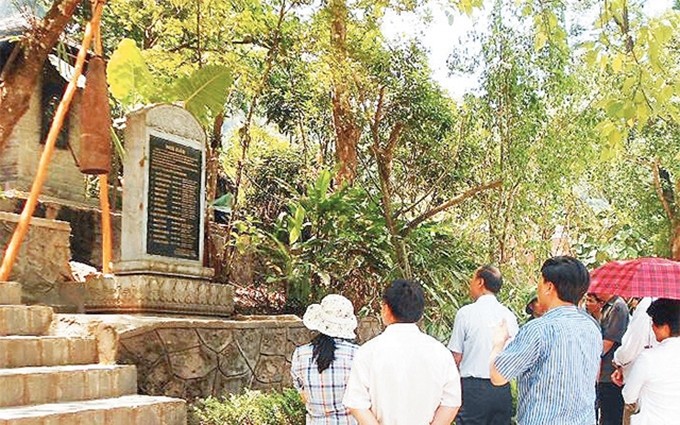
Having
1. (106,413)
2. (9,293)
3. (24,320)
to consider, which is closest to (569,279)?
(106,413)

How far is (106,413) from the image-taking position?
16.8 feet

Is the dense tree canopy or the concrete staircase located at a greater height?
the dense tree canopy

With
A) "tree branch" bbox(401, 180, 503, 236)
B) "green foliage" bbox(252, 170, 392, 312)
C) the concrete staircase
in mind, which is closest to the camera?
the concrete staircase

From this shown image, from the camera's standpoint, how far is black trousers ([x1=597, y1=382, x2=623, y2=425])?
6.00m

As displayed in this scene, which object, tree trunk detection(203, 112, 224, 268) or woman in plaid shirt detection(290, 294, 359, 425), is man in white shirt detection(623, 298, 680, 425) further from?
tree trunk detection(203, 112, 224, 268)

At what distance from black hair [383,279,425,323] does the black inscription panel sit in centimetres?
432

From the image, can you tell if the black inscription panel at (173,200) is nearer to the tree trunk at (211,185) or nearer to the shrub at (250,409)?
the tree trunk at (211,185)

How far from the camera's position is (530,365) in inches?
132

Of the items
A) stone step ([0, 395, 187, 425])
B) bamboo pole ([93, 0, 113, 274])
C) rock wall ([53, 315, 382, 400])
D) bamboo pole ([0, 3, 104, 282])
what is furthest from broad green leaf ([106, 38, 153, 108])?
stone step ([0, 395, 187, 425])

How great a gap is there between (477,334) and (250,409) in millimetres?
2192

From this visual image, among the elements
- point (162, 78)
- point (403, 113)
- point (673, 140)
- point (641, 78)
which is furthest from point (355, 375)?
point (673, 140)

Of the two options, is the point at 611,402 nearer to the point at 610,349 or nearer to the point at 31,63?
the point at 610,349

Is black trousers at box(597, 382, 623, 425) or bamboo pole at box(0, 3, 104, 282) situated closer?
black trousers at box(597, 382, 623, 425)

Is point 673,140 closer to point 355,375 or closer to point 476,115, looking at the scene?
point 476,115
